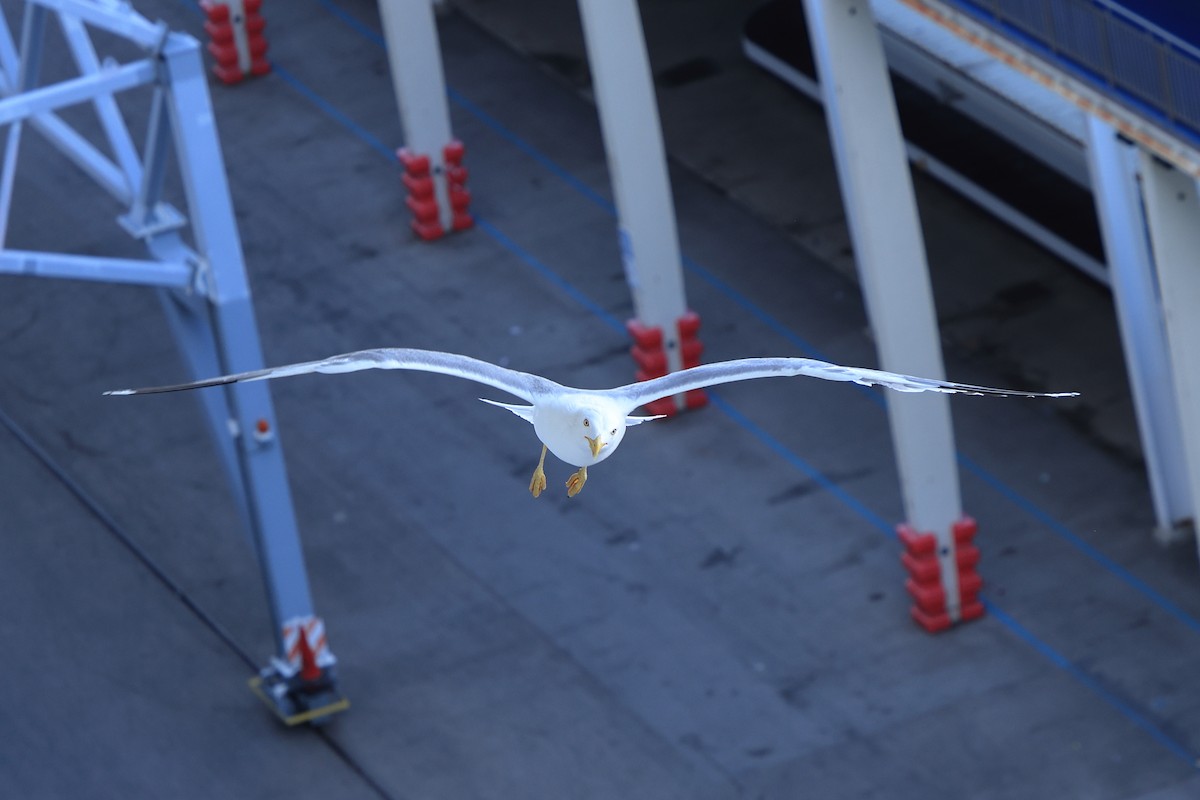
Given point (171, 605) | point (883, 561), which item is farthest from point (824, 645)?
point (171, 605)

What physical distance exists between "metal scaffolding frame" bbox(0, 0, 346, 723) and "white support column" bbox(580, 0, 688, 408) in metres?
7.61

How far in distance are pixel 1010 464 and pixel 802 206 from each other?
8.81 meters

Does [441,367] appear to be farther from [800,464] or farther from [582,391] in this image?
[800,464]

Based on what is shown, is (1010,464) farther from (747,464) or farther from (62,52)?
(62,52)

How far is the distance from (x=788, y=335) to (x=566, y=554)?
21.8ft

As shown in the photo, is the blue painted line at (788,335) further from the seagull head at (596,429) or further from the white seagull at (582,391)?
the seagull head at (596,429)

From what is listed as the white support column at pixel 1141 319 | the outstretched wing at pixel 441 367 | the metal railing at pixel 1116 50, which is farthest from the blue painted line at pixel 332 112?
the outstretched wing at pixel 441 367

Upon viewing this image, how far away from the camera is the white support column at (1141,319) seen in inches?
1293

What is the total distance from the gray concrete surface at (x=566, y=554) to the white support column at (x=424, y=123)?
0.78 metres

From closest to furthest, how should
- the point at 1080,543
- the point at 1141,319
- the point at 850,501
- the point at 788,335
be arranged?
the point at 1141,319 < the point at 1080,543 < the point at 850,501 < the point at 788,335

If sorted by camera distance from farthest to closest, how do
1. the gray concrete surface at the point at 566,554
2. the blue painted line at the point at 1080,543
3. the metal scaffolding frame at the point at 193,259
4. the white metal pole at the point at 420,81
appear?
the white metal pole at the point at 420,81 → the blue painted line at the point at 1080,543 → the gray concrete surface at the point at 566,554 → the metal scaffolding frame at the point at 193,259

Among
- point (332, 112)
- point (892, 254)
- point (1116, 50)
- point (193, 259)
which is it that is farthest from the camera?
point (332, 112)

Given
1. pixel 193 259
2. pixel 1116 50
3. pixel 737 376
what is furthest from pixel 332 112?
pixel 737 376

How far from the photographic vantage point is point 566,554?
36.4 meters
